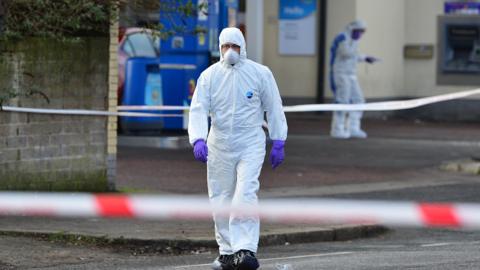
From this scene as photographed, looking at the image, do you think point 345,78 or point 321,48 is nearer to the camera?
point 345,78

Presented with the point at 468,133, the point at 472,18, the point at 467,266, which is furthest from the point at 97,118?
the point at 472,18

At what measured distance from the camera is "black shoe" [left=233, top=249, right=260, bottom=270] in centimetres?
914

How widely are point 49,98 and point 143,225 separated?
6.72ft

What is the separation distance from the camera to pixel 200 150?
9.23m

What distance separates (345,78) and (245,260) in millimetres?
12399

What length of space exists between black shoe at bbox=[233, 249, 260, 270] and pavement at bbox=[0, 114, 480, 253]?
1.82m

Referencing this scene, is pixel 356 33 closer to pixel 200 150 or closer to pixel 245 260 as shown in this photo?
pixel 200 150

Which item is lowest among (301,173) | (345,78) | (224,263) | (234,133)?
(224,263)

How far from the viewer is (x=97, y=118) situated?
1362 cm

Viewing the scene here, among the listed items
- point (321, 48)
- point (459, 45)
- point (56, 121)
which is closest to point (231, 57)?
point (56, 121)

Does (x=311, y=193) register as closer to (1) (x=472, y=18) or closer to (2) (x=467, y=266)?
(2) (x=467, y=266)

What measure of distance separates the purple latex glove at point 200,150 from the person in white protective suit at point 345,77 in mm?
11950

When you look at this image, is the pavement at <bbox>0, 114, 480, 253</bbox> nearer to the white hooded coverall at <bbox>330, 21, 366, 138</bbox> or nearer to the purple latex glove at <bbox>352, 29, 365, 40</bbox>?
the white hooded coverall at <bbox>330, 21, 366, 138</bbox>

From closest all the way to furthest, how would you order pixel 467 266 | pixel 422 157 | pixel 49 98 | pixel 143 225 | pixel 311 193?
pixel 467 266, pixel 143 225, pixel 49 98, pixel 311 193, pixel 422 157
